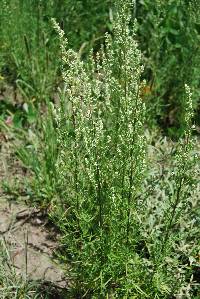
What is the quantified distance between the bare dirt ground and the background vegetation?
0.31 ft

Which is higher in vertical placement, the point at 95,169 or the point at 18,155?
the point at 95,169

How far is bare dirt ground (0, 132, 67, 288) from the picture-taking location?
2.84 m

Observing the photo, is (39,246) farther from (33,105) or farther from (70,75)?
(70,75)

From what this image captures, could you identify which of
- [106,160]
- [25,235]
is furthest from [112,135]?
[25,235]

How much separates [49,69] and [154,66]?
83 cm

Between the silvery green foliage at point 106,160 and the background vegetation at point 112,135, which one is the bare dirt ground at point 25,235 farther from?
the silvery green foliage at point 106,160

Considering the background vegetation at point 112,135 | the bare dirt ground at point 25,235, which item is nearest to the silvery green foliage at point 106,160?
the background vegetation at point 112,135

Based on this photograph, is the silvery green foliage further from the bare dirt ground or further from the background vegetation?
the bare dirt ground

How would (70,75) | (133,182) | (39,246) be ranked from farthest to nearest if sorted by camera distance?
1. (39,246)
2. (133,182)
3. (70,75)

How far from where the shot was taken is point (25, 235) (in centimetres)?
306

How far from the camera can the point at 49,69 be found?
381 cm

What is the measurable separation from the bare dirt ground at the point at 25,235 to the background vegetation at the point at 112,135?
94 millimetres

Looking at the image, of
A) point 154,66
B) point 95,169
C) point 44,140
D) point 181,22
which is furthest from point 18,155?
point 181,22

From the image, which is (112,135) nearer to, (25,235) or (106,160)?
(106,160)
